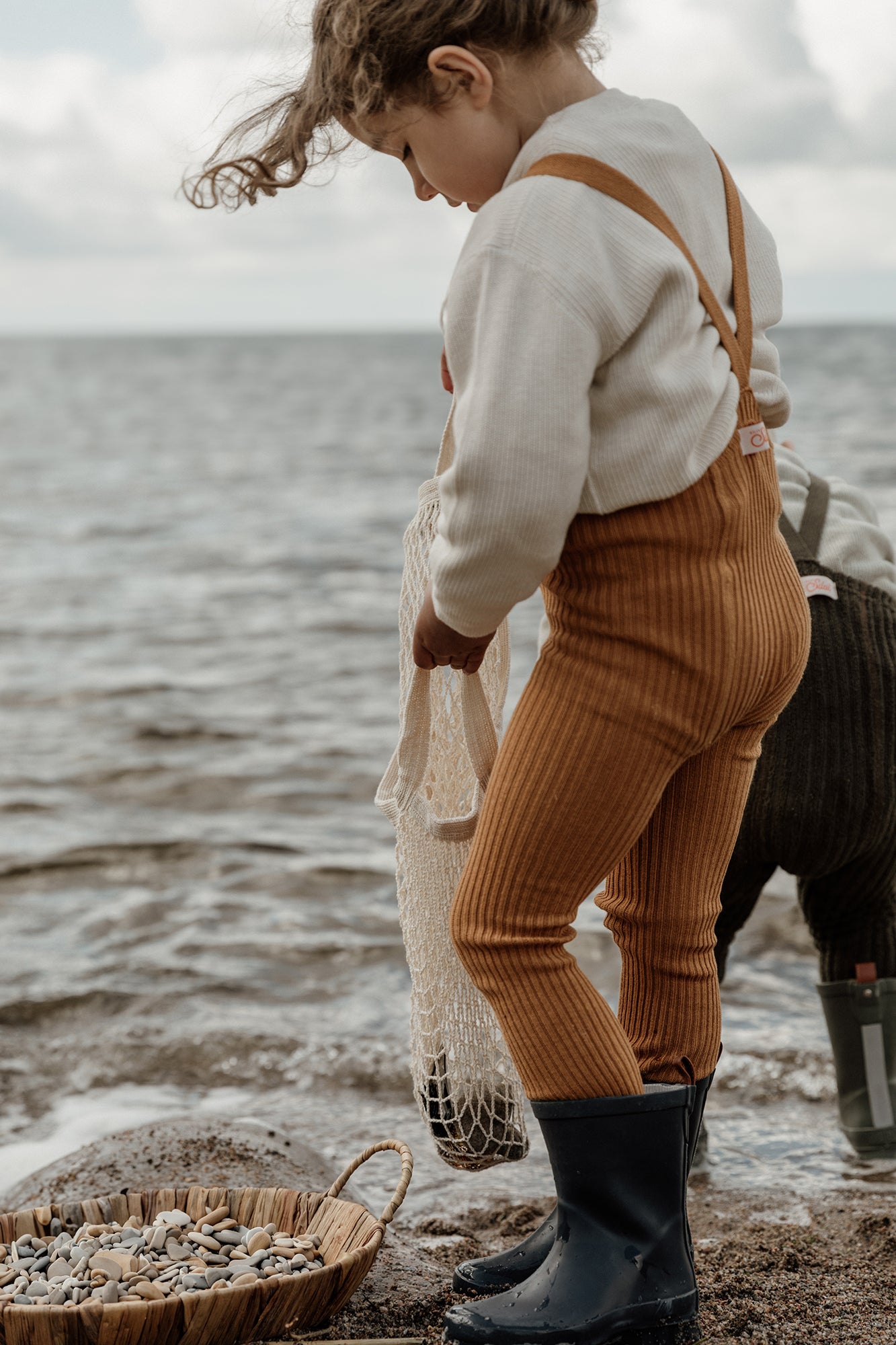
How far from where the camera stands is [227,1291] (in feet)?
6.03

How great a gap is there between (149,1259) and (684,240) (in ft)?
5.47

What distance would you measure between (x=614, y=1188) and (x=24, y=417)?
3988 cm

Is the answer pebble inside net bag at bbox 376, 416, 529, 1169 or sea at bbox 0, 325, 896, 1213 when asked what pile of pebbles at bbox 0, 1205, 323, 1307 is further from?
sea at bbox 0, 325, 896, 1213

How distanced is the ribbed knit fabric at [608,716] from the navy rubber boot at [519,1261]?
0.23 meters

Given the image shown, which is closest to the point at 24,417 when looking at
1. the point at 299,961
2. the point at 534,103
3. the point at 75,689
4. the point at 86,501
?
the point at 86,501

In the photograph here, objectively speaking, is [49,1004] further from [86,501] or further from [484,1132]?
[86,501]

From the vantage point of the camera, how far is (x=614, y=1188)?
1809 millimetres

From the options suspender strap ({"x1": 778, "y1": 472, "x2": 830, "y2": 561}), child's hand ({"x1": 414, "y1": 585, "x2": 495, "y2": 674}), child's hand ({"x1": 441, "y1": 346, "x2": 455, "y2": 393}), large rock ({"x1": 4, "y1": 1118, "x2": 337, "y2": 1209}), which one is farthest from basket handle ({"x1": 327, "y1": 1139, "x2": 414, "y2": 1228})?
Result: suspender strap ({"x1": 778, "y1": 472, "x2": 830, "y2": 561})

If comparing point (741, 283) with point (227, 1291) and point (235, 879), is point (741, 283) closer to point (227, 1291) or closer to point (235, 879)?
point (227, 1291)

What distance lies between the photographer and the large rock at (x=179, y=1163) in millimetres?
2660

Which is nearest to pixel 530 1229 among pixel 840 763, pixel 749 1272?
pixel 749 1272

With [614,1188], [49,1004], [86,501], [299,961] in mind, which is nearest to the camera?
[614,1188]

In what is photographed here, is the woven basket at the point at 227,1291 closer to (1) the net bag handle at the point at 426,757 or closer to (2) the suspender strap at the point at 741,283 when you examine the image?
(1) the net bag handle at the point at 426,757

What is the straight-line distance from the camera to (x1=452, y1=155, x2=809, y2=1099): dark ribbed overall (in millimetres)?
1704
